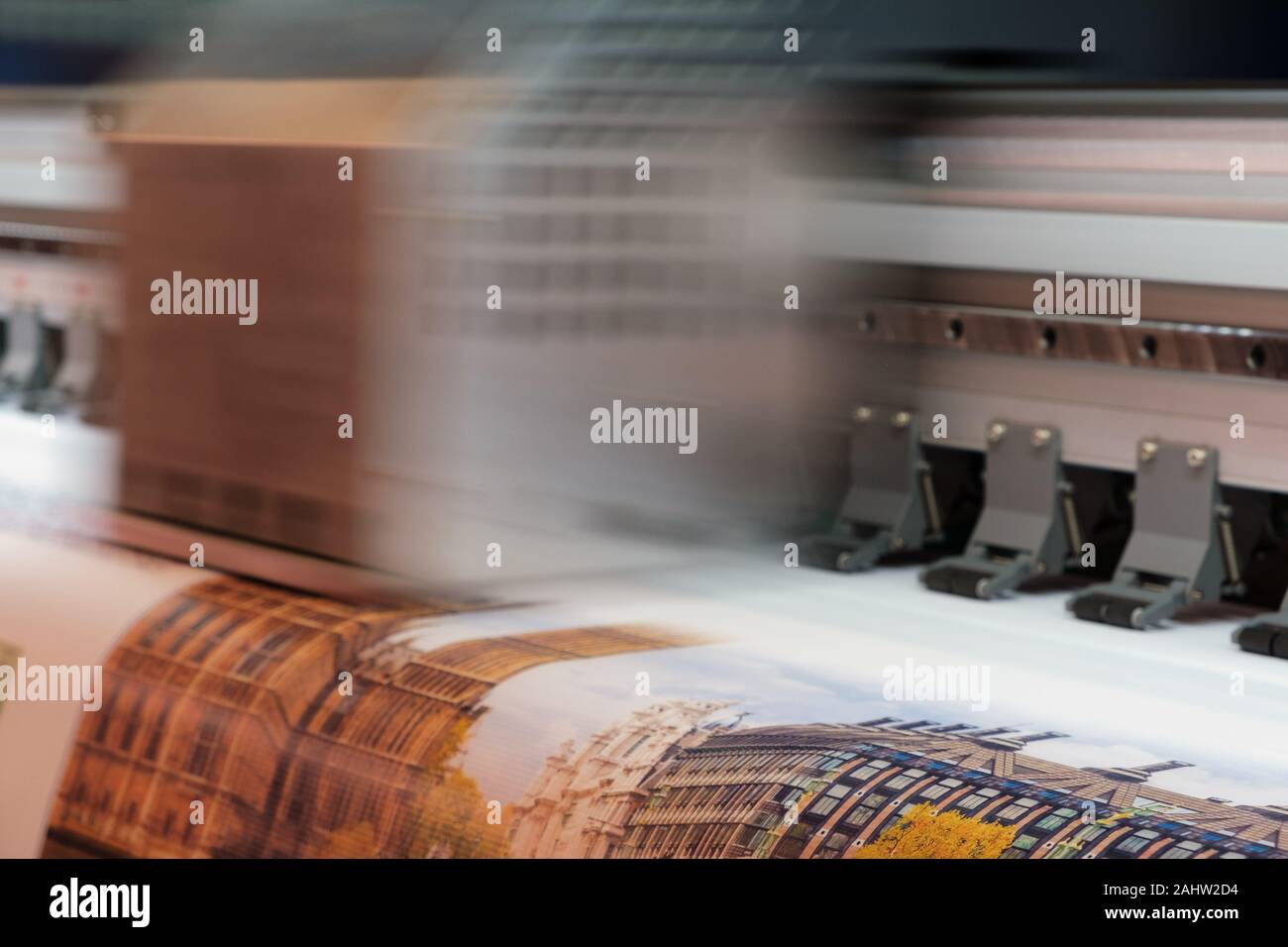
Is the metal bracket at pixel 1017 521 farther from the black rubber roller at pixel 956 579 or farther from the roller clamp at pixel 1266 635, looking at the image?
the roller clamp at pixel 1266 635

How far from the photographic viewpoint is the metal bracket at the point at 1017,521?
6.08 ft

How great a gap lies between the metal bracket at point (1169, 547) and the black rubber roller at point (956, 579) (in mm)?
103

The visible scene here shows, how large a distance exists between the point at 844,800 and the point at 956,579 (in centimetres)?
60

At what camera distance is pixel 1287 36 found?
1652mm

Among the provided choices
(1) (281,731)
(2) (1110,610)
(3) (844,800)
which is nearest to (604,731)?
(3) (844,800)

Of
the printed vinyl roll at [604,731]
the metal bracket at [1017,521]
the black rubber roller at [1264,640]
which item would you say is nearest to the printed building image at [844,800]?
the printed vinyl roll at [604,731]

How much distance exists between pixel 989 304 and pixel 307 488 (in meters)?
0.74

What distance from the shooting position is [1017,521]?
6.22 ft

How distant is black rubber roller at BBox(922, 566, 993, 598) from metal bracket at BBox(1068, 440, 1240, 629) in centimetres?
10

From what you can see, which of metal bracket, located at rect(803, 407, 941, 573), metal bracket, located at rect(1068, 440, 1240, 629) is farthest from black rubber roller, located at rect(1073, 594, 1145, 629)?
metal bracket, located at rect(803, 407, 941, 573)

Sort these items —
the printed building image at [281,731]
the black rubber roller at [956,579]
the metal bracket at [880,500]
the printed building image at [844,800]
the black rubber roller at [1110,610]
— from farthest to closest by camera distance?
the metal bracket at [880,500]
the black rubber roller at [956,579]
the black rubber roller at [1110,610]
the printed building image at [281,731]
the printed building image at [844,800]

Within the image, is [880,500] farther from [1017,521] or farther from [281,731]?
[281,731]
